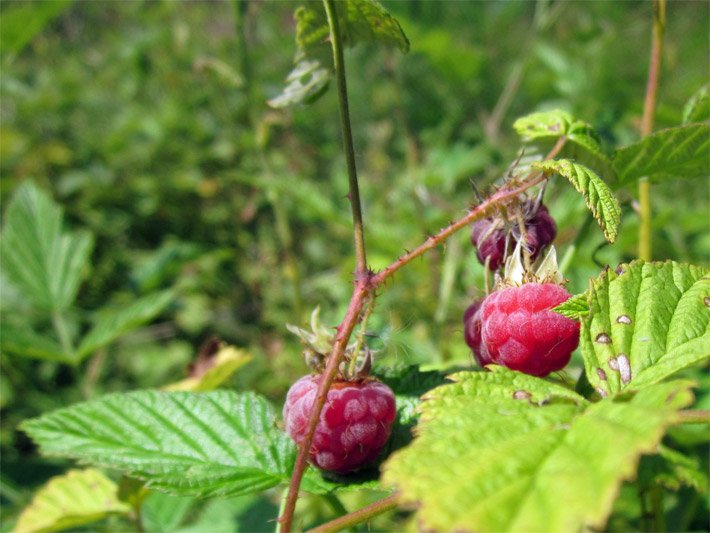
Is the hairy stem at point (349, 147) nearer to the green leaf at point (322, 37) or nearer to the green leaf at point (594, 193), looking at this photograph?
the green leaf at point (322, 37)

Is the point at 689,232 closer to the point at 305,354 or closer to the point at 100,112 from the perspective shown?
the point at 305,354

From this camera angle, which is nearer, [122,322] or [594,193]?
[594,193]

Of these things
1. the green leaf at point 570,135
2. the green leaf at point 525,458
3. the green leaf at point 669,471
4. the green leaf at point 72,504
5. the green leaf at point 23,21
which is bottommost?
the green leaf at point 72,504

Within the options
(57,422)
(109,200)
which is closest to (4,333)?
(57,422)

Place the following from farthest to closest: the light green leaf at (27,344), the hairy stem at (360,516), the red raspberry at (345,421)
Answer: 1. the light green leaf at (27,344)
2. the red raspberry at (345,421)
3. the hairy stem at (360,516)

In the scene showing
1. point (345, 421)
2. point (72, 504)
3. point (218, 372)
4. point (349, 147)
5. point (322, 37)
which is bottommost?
point (72, 504)

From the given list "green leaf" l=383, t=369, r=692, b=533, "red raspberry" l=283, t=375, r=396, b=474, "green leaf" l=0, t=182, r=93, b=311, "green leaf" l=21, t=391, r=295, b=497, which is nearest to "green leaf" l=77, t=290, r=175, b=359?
"green leaf" l=0, t=182, r=93, b=311

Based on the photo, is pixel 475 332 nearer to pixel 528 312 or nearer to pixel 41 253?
pixel 528 312

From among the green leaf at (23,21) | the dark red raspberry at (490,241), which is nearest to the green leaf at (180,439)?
the dark red raspberry at (490,241)

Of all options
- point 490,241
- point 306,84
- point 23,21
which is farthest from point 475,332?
point 23,21
